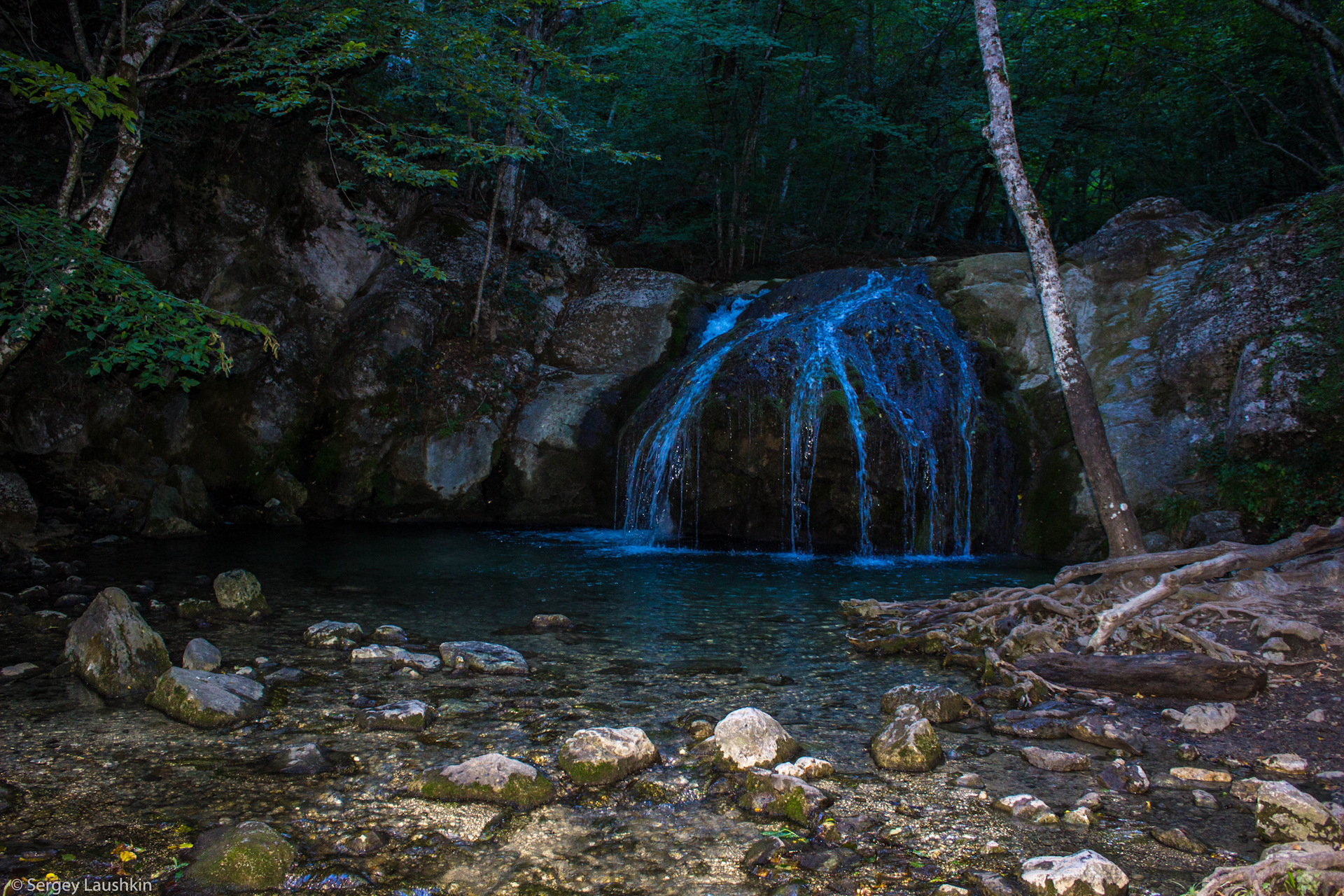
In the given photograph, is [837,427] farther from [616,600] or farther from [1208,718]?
[1208,718]

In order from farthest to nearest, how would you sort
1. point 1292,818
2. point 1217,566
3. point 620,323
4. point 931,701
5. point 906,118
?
point 906,118 < point 620,323 < point 1217,566 < point 931,701 < point 1292,818

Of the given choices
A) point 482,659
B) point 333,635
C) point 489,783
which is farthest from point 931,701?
point 333,635

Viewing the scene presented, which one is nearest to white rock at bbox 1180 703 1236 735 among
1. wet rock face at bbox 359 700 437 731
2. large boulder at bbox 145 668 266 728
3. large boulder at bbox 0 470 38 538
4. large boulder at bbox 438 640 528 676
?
large boulder at bbox 438 640 528 676

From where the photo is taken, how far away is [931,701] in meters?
4.45

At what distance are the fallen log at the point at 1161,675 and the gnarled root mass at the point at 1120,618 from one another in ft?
0.03

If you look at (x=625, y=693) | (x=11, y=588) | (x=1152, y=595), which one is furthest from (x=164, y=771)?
(x=1152, y=595)

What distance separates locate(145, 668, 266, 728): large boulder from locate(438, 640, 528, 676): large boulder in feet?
4.13

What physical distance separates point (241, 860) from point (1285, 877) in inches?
140

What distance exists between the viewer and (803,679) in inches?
207

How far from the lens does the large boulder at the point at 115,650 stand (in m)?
4.52

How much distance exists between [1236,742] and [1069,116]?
1670cm

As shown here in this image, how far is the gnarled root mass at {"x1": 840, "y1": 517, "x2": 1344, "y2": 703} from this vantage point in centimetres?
486

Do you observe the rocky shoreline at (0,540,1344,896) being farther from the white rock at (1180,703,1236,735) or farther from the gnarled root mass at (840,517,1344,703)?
the gnarled root mass at (840,517,1344,703)

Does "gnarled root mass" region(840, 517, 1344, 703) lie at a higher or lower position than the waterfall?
lower
